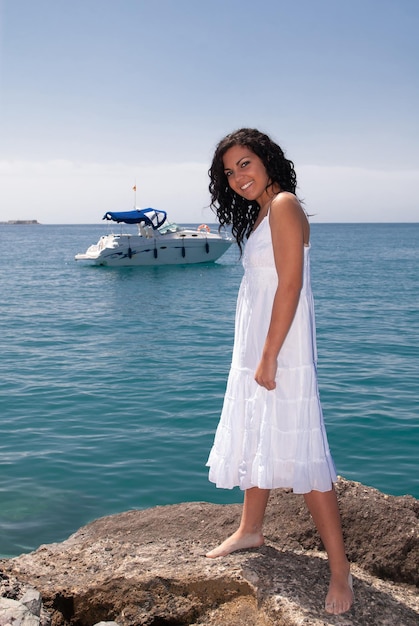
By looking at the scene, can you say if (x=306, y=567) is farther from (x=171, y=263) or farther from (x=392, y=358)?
(x=171, y=263)

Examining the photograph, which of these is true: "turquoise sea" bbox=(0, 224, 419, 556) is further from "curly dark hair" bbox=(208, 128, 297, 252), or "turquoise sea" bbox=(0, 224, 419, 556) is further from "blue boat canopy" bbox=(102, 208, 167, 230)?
"blue boat canopy" bbox=(102, 208, 167, 230)

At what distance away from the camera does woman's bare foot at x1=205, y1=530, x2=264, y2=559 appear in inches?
127

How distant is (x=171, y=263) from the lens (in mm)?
35438

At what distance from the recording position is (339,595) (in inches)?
110

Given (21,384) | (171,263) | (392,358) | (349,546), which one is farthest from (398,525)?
(171,263)

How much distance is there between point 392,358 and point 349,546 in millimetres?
9334

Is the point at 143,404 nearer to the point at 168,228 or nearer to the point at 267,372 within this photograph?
the point at 267,372

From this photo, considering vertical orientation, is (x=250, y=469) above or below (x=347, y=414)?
above

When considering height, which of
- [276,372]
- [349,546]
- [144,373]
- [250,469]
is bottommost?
[144,373]

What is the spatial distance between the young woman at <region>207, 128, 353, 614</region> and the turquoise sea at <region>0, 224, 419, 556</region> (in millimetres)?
3080

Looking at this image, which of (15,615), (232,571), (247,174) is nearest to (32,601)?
(15,615)

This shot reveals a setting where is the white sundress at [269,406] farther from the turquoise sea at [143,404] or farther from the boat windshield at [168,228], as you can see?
the boat windshield at [168,228]

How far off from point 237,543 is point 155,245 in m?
31.8

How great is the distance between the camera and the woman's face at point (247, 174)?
3057 millimetres
